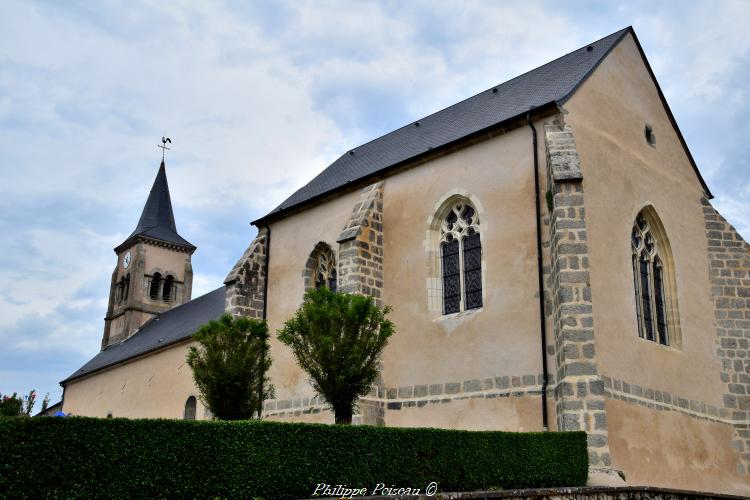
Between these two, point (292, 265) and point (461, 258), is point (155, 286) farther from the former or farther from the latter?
point (461, 258)

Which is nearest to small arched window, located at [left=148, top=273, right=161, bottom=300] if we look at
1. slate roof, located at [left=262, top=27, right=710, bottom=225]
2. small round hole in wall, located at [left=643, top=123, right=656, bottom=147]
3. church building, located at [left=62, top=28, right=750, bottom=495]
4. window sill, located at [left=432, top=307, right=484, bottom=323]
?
slate roof, located at [left=262, top=27, right=710, bottom=225]

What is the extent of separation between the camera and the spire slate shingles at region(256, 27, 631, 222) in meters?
15.7

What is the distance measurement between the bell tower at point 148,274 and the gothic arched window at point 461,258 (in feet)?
85.7

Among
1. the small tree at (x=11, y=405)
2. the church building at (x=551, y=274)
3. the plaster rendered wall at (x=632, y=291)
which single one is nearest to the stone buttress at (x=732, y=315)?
the church building at (x=551, y=274)

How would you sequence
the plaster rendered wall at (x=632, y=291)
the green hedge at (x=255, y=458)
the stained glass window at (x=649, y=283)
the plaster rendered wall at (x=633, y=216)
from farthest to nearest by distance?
the stained glass window at (x=649, y=283), the plaster rendered wall at (x=633, y=216), the plaster rendered wall at (x=632, y=291), the green hedge at (x=255, y=458)

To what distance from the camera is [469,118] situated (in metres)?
17.7

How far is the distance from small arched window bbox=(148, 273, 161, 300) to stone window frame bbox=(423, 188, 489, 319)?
26540 millimetres

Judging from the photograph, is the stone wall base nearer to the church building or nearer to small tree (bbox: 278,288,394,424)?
the church building

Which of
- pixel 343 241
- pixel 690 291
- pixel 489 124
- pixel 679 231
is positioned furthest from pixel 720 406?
pixel 343 241

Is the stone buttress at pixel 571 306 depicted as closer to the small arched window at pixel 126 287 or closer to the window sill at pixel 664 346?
the window sill at pixel 664 346

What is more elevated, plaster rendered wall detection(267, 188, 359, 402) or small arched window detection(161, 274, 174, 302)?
small arched window detection(161, 274, 174, 302)

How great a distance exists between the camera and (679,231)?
16.3 metres

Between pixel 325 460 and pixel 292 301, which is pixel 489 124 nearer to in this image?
pixel 292 301

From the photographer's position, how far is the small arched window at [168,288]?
129 ft
